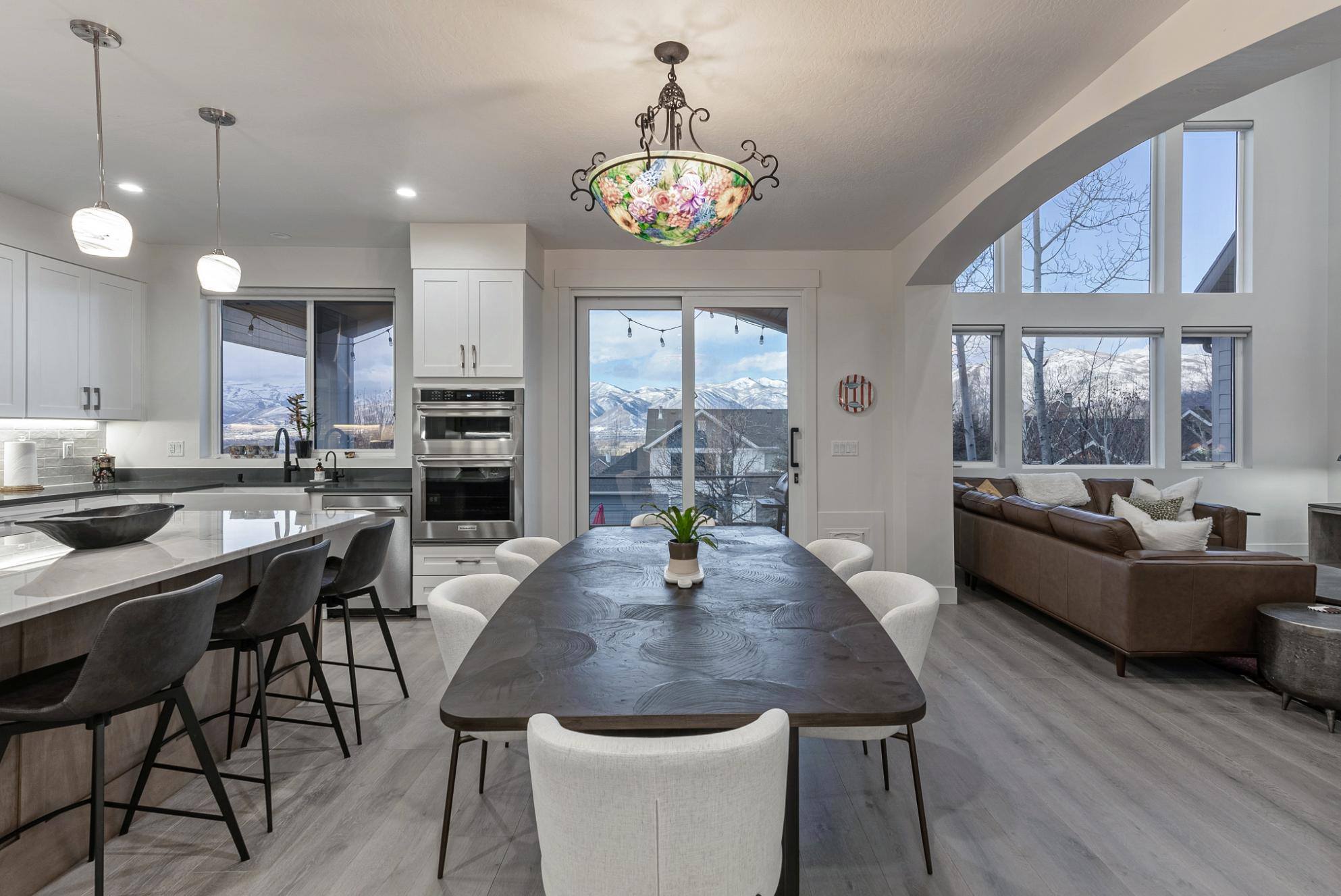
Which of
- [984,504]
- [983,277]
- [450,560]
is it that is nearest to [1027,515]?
[984,504]

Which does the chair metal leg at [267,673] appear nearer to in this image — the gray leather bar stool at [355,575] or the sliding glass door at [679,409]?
the gray leather bar stool at [355,575]

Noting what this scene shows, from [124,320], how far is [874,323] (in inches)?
218

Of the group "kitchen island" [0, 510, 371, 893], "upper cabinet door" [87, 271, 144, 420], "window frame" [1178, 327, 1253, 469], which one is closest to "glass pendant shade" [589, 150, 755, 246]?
"kitchen island" [0, 510, 371, 893]

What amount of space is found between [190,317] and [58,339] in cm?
86

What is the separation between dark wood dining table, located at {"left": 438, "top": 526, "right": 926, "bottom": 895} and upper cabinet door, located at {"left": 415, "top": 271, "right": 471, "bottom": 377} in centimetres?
247

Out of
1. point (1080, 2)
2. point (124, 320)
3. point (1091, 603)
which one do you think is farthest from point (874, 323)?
point (124, 320)

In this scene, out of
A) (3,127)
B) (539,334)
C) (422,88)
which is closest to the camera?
(422,88)

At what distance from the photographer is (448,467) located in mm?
4434

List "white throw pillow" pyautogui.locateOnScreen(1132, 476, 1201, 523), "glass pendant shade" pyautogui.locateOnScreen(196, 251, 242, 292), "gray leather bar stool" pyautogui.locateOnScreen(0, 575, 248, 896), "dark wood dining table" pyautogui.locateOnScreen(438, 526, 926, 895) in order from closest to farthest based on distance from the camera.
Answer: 1. "dark wood dining table" pyautogui.locateOnScreen(438, 526, 926, 895)
2. "gray leather bar stool" pyautogui.locateOnScreen(0, 575, 248, 896)
3. "glass pendant shade" pyautogui.locateOnScreen(196, 251, 242, 292)
4. "white throw pillow" pyautogui.locateOnScreen(1132, 476, 1201, 523)

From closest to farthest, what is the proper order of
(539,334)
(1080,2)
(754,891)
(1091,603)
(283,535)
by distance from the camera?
(754,891)
(1080,2)
(283,535)
(1091,603)
(539,334)

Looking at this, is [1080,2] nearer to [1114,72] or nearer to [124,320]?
[1114,72]

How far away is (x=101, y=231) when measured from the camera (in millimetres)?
2240

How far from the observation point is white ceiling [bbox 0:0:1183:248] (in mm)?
2180

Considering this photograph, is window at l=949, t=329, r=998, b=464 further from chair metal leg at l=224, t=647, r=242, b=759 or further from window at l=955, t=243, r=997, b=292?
chair metal leg at l=224, t=647, r=242, b=759
